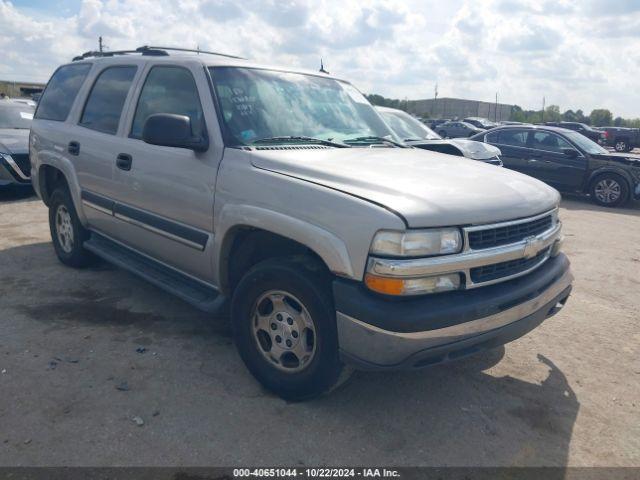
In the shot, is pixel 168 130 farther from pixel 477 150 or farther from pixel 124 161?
pixel 477 150

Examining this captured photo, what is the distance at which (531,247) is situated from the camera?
3.03 m

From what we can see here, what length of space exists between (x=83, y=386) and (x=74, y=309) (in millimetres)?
1363

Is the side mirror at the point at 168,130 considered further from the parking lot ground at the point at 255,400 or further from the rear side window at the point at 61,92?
the rear side window at the point at 61,92

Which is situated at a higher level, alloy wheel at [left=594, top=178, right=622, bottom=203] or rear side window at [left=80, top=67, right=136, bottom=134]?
rear side window at [left=80, top=67, right=136, bottom=134]

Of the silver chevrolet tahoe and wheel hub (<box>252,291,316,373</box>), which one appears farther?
wheel hub (<box>252,291,316,373</box>)

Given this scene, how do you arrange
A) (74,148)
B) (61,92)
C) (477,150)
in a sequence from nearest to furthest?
1. (74,148)
2. (61,92)
3. (477,150)

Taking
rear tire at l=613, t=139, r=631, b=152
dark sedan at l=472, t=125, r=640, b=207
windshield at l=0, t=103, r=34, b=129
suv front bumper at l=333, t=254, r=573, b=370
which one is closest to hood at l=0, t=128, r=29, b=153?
windshield at l=0, t=103, r=34, b=129

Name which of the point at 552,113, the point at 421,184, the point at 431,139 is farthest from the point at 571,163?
the point at 552,113

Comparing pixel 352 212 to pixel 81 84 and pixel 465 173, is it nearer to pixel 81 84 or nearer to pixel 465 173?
pixel 465 173

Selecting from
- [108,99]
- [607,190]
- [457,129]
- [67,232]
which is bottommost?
[607,190]

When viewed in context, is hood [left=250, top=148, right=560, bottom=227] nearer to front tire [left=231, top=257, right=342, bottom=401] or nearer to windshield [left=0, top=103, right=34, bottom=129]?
front tire [left=231, top=257, right=342, bottom=401]

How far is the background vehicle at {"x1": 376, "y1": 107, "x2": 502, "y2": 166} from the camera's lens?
888 cm

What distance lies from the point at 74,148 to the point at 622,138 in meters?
31.7

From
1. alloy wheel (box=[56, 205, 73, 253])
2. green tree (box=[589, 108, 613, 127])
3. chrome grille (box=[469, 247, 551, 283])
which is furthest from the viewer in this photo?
green tree (box=[589, 108, 613, 127])
